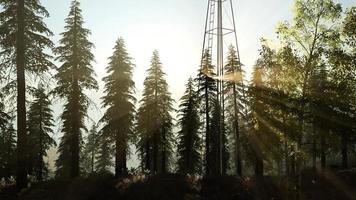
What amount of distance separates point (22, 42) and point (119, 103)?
651 inches

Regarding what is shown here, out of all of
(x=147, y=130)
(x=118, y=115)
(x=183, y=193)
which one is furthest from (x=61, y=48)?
(x=183, y=193)

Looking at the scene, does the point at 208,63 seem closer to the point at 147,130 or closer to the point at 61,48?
the point at 147,130

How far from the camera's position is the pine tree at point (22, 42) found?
2169cm

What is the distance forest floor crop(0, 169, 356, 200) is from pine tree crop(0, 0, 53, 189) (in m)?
3.16

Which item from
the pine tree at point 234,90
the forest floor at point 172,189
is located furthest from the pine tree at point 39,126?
the forest floor at point 172,189

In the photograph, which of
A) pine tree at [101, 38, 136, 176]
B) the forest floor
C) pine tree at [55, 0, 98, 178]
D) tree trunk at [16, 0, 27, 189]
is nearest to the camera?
the forest floor

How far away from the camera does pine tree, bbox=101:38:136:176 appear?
3666 centimetres

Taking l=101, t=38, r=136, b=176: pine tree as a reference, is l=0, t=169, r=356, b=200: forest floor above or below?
below

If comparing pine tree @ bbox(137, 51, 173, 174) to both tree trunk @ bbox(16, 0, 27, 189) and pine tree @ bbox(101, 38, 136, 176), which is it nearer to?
pine tree @ bbox(101, 38, 136, 176)

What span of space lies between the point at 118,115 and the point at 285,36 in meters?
20.3

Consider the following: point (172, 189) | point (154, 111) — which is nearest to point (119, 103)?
point (154, 111)

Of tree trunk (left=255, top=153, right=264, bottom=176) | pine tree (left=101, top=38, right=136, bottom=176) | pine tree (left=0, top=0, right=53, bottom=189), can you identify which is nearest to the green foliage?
pine tree (left=0, top=0, right=53, bottom=189)

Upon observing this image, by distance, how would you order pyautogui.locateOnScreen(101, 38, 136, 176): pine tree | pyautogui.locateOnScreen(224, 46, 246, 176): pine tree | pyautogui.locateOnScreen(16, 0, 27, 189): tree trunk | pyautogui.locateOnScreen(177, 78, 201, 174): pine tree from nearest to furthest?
pyautogui.locateOnScreen(16, 0, 27, 189): tree trunk, pyautogui.locateOnScreen(101, 38, 136, 176): pine tree, pyautogui.locateOnScreen(224, 46, 246, 176): pine tree, pyautogui.locateOnScreen(177, 78, 201, 174): pine tree

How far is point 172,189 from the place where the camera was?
65.1ft
